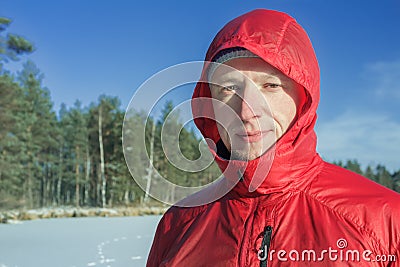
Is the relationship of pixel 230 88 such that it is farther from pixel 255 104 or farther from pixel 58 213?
pixel 58 213

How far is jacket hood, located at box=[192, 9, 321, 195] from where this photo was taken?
112cm

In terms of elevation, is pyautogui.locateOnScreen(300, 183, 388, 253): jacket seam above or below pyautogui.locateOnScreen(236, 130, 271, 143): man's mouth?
below

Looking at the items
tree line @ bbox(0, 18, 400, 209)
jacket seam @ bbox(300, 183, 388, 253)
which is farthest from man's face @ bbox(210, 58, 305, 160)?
tree line @ bbox(0, 18, 400, 209)

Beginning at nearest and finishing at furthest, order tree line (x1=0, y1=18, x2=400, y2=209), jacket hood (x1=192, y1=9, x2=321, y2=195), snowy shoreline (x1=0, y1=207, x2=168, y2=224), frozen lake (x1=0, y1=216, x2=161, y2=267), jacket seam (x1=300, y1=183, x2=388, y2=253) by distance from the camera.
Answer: jacket seam (x1=300, y1=183, x2=388, y2=253) < jacket hood (x1=192, y1=9, x2=321, y2=195) < frozen lake (x1=0, y1=216, x2=161, y2=267) < snowy shoreline (x1=0, y1=207, x2=168, y2=224) < tree line (x1=0, y1=18, x2=400, y2=209)

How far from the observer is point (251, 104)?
1118 millimetres

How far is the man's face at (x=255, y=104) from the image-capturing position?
1120 mm

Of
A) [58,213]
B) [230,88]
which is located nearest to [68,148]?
[58,213]

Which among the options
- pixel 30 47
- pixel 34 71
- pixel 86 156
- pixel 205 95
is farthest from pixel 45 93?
pixel 205 95

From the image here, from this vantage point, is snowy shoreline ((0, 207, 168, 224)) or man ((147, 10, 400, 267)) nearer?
man ((147, 10, 400, 267))

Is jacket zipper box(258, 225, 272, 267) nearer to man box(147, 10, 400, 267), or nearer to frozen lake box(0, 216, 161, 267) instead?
man box(147, 10, 400, 267)

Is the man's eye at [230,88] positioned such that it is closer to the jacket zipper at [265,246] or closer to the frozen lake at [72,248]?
the jacket zipper at [265,246]

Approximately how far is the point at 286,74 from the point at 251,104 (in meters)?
0.12

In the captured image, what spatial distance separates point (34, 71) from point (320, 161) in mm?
31711

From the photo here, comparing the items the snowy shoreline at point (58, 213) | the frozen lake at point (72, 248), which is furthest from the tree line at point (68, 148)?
the frozen lake at point (72, 248)
